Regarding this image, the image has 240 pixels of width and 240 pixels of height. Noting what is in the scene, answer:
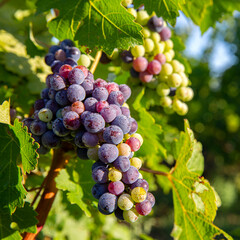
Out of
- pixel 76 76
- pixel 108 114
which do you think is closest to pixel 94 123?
pixel 108 114

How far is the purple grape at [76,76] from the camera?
807 millimetres

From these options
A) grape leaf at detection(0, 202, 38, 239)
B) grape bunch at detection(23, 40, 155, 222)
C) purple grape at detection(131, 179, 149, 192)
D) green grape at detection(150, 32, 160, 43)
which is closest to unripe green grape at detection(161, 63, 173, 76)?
green grape at detection(150, 32, 160, 43)

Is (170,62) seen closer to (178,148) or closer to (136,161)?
(178,148)

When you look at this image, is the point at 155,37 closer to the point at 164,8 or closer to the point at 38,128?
the point at 164,8

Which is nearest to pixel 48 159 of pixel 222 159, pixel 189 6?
pixel 189 6

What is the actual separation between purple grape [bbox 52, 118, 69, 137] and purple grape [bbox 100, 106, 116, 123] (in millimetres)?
118

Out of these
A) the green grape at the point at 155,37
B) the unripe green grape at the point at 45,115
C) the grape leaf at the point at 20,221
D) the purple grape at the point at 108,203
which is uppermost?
the green grape at the point at 155,37

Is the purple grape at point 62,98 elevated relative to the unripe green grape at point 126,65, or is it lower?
elevated

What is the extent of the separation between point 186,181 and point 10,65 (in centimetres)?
93

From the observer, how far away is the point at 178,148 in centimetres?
110

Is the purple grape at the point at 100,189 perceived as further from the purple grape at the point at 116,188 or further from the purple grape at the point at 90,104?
the purple grape at the point at 90,104

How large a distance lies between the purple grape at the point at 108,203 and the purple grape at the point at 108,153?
8 centimetres

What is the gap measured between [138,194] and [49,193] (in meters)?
0.40

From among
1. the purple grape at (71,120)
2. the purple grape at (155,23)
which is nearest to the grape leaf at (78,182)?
the purple grape at (71,120)
